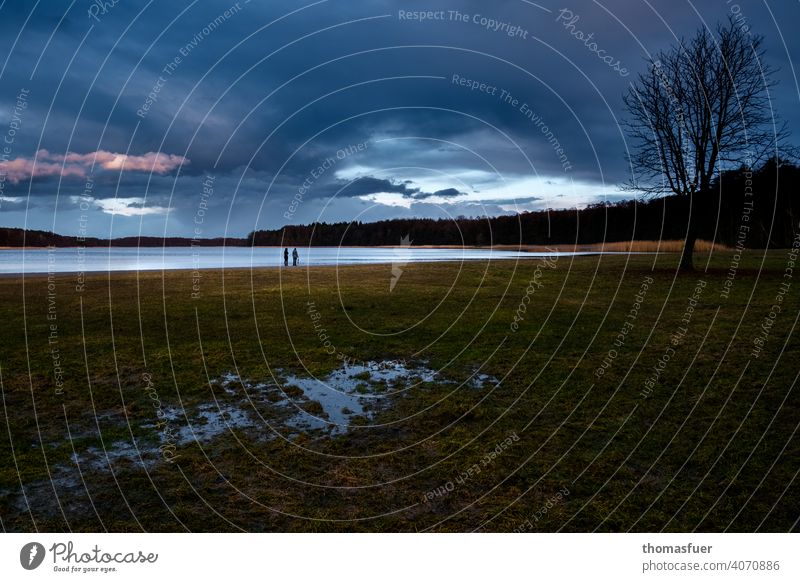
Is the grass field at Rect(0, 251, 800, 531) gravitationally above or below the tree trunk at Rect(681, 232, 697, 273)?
below

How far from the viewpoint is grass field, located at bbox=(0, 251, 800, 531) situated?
5.45 metres

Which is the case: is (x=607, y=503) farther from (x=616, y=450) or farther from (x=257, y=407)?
(x=257, y=407)

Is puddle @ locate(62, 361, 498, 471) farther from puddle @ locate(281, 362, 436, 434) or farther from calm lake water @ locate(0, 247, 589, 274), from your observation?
calm lake water @ locate(0, 247, 589, 274)

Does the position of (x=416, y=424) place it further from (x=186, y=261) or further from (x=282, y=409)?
(x=186, y=261)

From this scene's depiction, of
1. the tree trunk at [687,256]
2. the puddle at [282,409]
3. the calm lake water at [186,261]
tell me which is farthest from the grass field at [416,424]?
the calm lake water at [186,261]

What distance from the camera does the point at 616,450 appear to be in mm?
6824

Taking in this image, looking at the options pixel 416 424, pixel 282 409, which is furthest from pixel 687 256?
pixel 282 409

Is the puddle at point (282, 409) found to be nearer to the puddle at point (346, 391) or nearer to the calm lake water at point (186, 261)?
the puddle at point (346, 391)

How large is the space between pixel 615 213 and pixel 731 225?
240 feet

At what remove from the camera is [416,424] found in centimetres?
796

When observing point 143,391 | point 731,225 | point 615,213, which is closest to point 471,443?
point 143,391

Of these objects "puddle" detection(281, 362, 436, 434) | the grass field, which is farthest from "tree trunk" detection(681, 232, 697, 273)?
"puddle" detection(281, 362, 436, 434)

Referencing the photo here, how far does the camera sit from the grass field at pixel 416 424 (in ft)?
17.9

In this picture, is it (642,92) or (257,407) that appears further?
(642,92)
